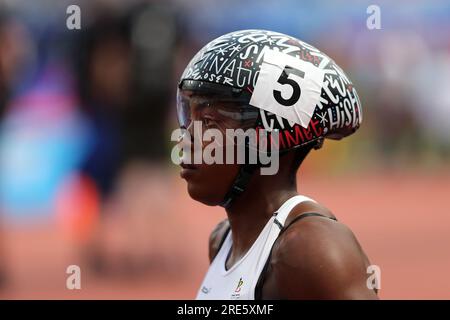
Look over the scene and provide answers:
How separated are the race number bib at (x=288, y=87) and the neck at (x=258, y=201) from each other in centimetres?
28

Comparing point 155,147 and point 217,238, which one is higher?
point 155,147

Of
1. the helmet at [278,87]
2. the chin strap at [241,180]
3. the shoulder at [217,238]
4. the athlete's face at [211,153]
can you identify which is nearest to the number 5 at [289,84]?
the helmet at [278,87]

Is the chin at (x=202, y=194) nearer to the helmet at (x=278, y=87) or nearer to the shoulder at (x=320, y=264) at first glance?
the helmet at (x=278, y=87)

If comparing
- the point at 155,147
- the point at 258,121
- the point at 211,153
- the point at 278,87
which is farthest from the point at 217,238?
the point at 155,147

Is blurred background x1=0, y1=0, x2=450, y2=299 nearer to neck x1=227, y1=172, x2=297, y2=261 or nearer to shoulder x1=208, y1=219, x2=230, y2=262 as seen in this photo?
shoulder x1=208, y1=219, x2=230, y2=262

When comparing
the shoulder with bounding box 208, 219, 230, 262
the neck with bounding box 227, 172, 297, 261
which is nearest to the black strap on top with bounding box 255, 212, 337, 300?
the neck with bounding box 227, 172, 297, 261

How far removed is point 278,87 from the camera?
3857 millimetres

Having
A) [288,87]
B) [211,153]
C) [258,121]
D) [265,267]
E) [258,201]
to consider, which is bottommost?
[265,267]

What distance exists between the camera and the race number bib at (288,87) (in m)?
3.85

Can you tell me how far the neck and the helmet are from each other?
65 millimetres

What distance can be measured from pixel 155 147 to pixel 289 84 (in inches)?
310

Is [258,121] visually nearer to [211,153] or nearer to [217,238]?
[211,153]

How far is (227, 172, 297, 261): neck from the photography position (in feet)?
13.0

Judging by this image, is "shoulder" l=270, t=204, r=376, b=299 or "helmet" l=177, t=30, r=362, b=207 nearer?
"shoulder" l=270, t=204, r=376, b=299
